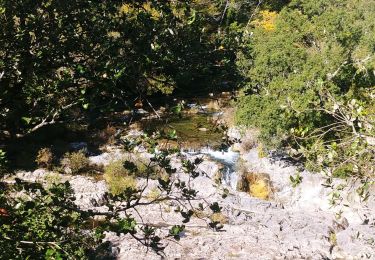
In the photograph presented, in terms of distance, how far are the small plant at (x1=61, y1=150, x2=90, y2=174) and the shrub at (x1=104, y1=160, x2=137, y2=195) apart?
3.91 ft

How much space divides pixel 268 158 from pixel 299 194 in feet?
9.71

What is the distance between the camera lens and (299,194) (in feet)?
63.3

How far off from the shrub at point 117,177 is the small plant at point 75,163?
1192 mm

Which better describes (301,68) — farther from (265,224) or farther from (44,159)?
(44,159)

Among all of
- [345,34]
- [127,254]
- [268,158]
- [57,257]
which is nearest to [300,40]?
[345,34]

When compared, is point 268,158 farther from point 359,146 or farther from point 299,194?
point 359,146

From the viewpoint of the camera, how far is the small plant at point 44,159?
64.7 feet

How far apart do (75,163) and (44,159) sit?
1504 millimetres

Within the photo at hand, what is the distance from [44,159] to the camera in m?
19.7

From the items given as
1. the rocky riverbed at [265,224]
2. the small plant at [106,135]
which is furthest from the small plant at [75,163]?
the small plant at [106,135]

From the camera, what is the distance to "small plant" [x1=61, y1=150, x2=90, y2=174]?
19.8 meters

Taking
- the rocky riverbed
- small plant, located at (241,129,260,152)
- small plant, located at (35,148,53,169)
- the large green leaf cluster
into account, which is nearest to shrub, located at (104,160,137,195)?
the rocky riverbed

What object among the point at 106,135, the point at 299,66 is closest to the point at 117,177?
the point at 106,135

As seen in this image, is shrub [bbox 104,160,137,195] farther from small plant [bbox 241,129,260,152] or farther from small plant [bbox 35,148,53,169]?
small plant [bbox 241,129,260,152]
